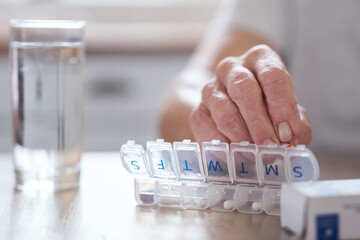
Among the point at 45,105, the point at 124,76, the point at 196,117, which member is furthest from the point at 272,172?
the point at 124,76

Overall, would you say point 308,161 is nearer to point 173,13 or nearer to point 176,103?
point 176,103

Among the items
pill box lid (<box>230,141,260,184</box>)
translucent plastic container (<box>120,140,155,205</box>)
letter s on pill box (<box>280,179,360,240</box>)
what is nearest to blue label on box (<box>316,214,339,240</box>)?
letter s on pill box (<box>280,179,360,240</box>)

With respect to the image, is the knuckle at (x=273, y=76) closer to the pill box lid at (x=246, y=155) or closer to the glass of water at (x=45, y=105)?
the pill box lid at (x=246, y=155)

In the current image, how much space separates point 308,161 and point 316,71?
92cm

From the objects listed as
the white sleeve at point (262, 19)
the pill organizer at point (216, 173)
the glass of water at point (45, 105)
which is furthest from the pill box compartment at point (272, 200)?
the white sleeve at point (262, 19)

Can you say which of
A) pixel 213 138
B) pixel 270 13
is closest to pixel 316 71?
pixel 270 13

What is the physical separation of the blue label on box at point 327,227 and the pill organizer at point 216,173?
73 mm

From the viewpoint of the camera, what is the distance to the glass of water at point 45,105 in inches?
29.9

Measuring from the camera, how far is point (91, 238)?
540mm

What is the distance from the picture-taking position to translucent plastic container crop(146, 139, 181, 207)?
62cm

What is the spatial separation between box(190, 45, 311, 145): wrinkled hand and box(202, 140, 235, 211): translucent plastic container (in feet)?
0.16

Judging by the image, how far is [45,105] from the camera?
76cm

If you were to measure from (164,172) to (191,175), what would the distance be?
3 cm

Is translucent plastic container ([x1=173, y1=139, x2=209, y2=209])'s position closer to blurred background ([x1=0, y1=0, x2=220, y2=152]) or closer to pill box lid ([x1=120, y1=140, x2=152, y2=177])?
pill box lid ([x1=120, y1=140, x2=152, y2=177])
